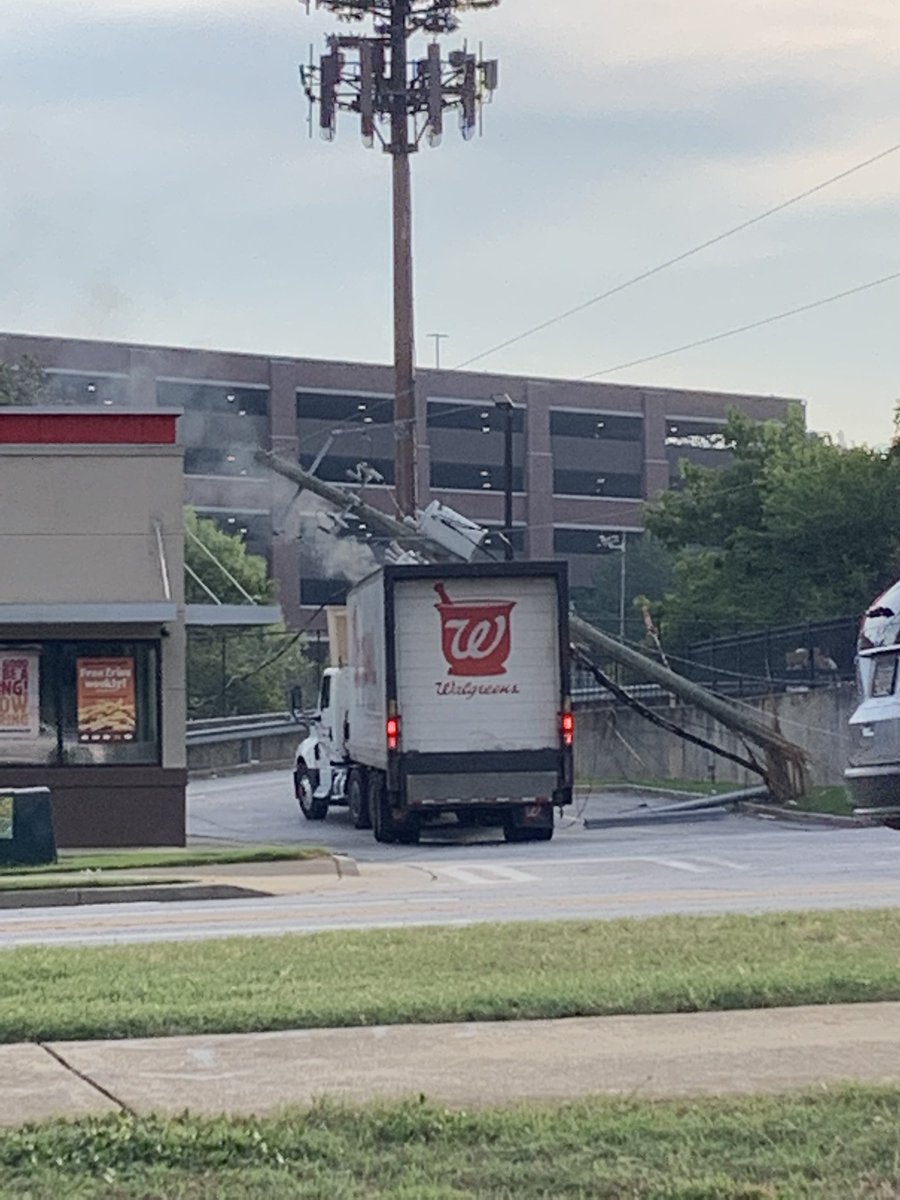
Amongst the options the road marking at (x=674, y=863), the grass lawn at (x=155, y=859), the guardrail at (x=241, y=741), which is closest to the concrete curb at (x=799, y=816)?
the road marking at (x=674, y=863)

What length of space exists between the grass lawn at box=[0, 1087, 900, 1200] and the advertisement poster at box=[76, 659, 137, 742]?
20087 mm

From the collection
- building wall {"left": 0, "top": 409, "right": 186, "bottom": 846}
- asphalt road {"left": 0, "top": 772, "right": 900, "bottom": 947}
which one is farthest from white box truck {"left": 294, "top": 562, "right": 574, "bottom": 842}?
building wall {"left": 0, "top": 409, "right": 186, "bottom": 846}

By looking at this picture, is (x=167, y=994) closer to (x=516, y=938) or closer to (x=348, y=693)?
(x=516, y=938)

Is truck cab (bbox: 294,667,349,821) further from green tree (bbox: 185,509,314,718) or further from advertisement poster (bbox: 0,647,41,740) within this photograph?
green tree (bbox: 185,509,314,718)

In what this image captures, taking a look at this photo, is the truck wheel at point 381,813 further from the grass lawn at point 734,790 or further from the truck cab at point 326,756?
the grass lawn at point 734,790

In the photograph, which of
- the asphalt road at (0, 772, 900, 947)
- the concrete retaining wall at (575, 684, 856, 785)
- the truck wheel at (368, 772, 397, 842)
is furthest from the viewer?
the concrete retaining wall at (575, 684, 856, 785)

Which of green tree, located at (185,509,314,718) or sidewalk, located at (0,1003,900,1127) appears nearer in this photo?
sidewalk, located at (0,1003,900,1127)

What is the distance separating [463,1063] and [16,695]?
19.3 m

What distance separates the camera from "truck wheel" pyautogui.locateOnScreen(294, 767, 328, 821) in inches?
1374

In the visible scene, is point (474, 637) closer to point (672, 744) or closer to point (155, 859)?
point (155, 859)

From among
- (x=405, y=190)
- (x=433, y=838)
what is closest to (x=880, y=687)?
(x=433, y=838)

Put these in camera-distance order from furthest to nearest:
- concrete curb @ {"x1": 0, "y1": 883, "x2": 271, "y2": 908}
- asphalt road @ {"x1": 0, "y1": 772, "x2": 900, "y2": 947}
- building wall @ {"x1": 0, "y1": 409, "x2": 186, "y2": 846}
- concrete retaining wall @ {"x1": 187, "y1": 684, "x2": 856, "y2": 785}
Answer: concrete retaining wall @ {"x1": 187, "y1": 684, "x2": 856, "y2": 785} → building wall @ {"x1": 0, "y1": 409, "x2": 186, "y2": 846} → concrete curb @ {"x1": 0, "y1": 883, "x2": 271, "y2": 908} → asphalt road @ {"x1": 0, "y1": 772, "x2": 900, "y2": 947}

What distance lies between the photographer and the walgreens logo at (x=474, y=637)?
88.1 feet

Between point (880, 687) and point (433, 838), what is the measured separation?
19668 mm
